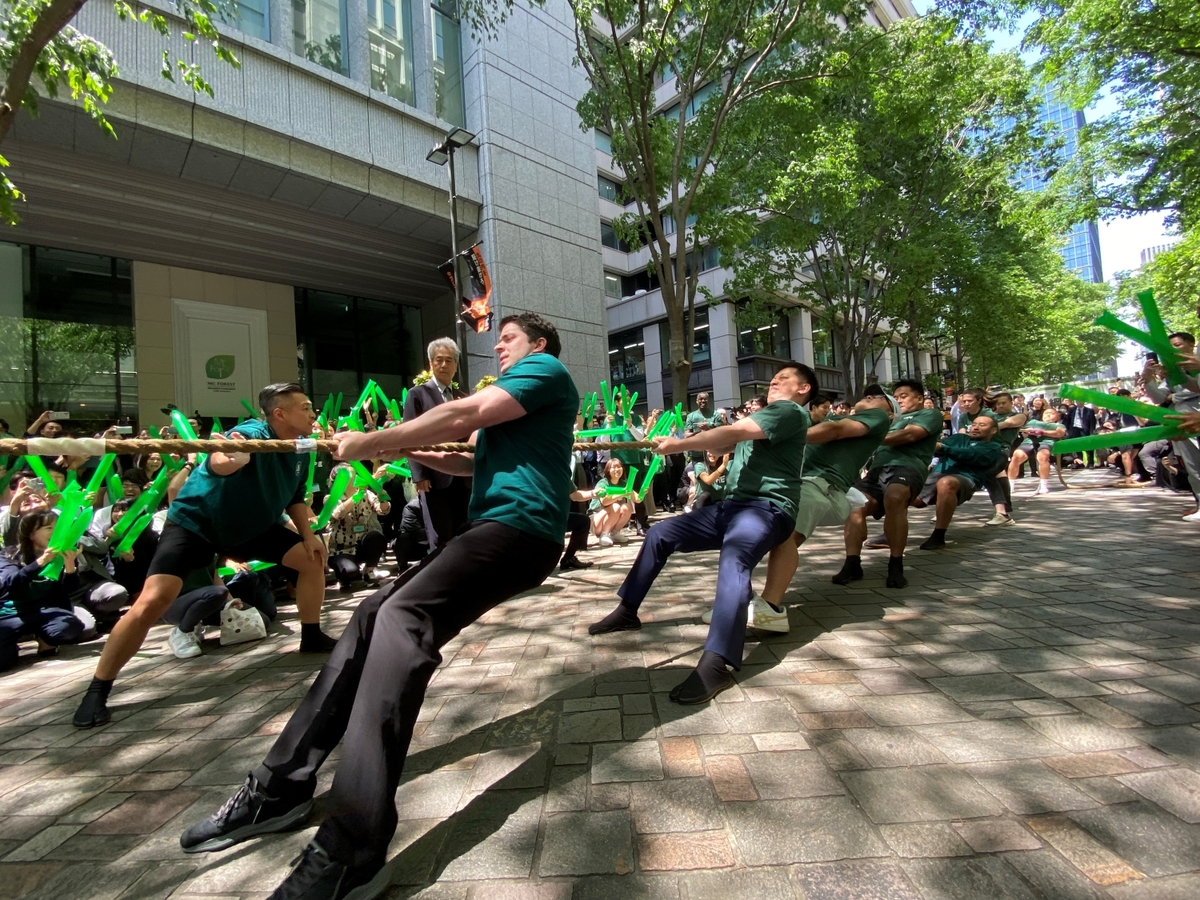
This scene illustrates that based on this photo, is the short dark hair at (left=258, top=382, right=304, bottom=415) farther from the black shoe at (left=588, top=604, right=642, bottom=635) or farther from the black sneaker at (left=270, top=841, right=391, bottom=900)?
the black sneaker at (left=270, top=841, right=391, bottom=900)

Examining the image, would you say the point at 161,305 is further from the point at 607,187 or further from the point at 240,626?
the point at 607,187

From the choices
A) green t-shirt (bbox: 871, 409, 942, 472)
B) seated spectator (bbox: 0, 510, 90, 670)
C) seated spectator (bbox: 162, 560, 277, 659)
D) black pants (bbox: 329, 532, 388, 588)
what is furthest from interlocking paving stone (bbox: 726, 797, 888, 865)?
seated spectator (bbox: 0, 510, 90, 670)

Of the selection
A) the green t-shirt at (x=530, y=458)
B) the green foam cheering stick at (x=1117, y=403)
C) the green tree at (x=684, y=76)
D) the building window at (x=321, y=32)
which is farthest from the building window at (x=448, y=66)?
the green foam cheering stick at (x=1117, y=403)

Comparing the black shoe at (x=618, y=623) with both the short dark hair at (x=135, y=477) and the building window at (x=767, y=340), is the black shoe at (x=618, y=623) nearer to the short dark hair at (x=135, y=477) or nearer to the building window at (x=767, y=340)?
the short dark hair at (x=135, y=477)

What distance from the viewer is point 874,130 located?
14336 millimetres

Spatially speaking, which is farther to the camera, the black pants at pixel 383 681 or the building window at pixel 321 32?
the building window at pixel 321 32

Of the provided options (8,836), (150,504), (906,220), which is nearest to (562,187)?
(906,220)

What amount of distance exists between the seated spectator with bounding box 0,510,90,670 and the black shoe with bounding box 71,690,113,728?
1.87m

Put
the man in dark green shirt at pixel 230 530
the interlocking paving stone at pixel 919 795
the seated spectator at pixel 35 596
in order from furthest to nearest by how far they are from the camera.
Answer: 1. the seated spectator at pixel 35 596
2. the man in dark green shirt at pixel 230 530
3. the interlocking paving stone at pixel 919 795

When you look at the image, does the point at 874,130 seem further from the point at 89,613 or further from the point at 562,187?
the point at 89,613

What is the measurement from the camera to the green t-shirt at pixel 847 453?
430 centimetres

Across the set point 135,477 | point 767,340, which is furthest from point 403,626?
point 767,340

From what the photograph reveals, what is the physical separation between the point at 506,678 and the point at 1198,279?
1833 cm

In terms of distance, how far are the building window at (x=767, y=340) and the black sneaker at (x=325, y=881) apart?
24403 mm
